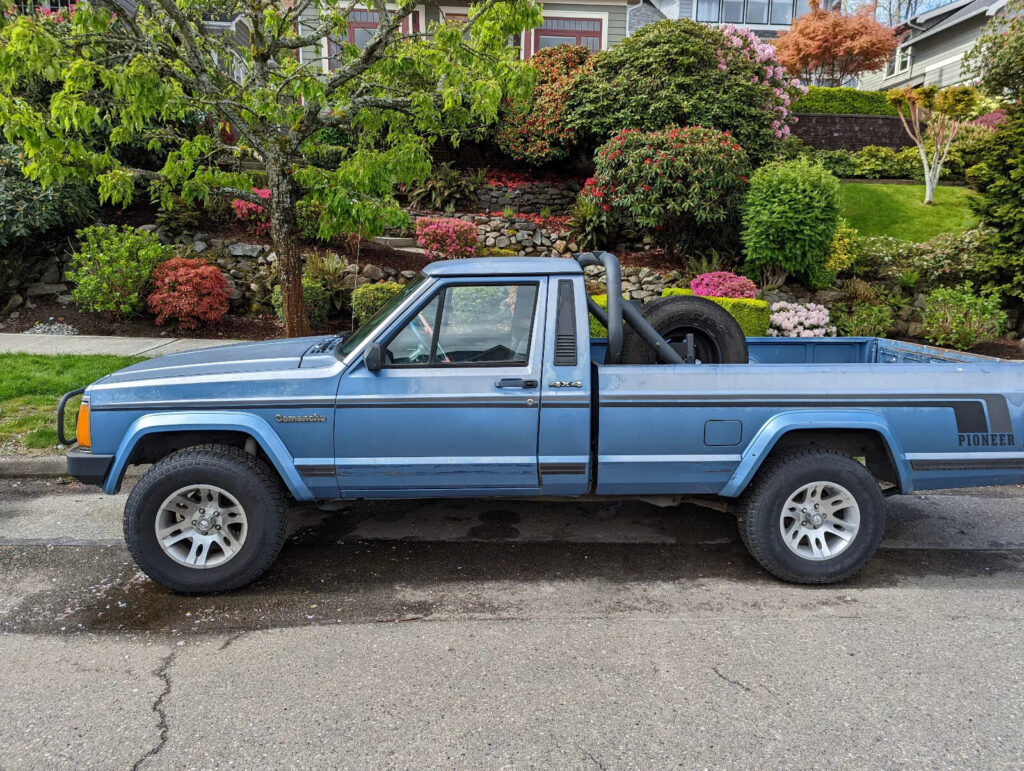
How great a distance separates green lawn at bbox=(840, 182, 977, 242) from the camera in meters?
14.0

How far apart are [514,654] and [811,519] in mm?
1895

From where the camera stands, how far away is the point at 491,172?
15906 millimetres

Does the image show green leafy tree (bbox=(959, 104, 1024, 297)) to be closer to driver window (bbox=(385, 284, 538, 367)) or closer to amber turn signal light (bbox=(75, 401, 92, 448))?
driver window (bbox=(385, 284, 538, 367))

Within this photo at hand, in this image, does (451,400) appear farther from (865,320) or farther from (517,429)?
(865,320)

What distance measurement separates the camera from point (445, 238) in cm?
1203

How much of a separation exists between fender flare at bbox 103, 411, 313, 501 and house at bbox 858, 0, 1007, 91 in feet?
97.4

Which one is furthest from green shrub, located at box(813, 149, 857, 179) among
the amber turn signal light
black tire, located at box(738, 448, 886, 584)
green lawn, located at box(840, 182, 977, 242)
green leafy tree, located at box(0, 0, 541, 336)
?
the amber turn signal light

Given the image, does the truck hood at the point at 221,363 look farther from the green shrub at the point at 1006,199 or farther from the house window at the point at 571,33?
the house window at the point at 571,33

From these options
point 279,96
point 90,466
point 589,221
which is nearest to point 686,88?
point 589,221

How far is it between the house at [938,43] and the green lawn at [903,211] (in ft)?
43.2

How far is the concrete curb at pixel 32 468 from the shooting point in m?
5.83

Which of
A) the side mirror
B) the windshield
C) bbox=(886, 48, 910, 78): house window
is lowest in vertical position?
the side mirror

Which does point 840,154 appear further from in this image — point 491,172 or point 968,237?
point 491,172

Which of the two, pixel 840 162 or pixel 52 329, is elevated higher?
pixel 840 162
